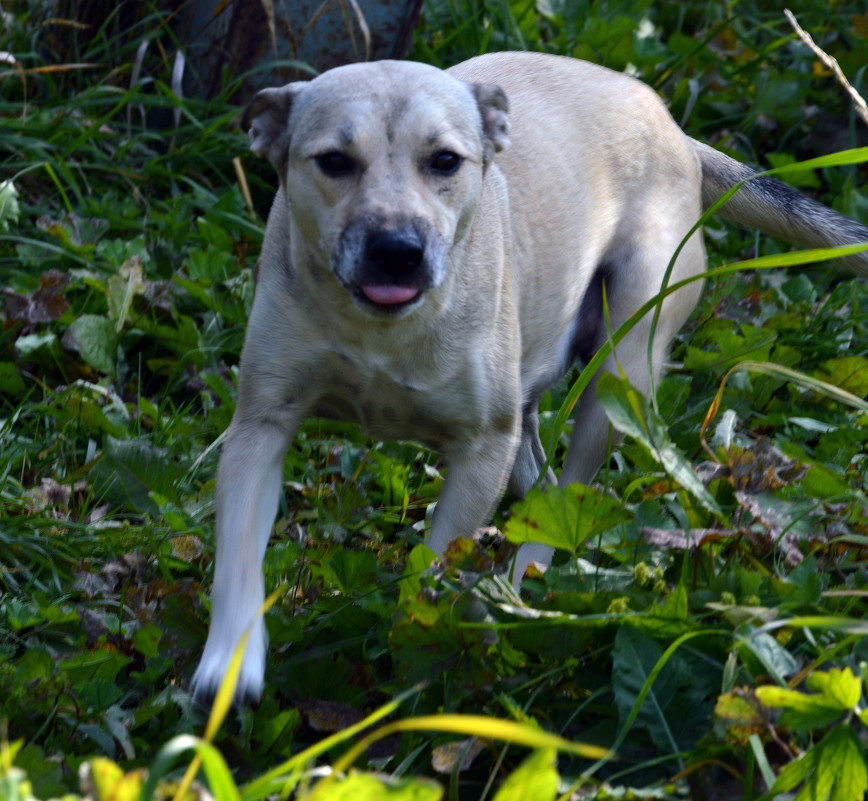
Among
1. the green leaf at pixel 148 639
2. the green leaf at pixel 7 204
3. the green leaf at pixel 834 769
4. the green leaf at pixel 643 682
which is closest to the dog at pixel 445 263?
the green leaf at pixel 148 639

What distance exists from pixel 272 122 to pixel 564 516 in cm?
137

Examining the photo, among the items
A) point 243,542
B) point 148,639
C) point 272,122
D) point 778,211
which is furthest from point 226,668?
point 778,211

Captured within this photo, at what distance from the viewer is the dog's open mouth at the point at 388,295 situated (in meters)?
2.78

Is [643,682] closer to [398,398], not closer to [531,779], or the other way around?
[531,779]

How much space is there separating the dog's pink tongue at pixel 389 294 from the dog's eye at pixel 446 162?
0.32 metres

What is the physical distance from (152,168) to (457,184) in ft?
7.60

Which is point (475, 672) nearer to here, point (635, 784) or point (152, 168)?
point (635, 784)

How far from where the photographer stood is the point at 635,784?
216 centimetres

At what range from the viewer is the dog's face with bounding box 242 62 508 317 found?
2746mm

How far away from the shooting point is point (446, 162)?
9.59 feet

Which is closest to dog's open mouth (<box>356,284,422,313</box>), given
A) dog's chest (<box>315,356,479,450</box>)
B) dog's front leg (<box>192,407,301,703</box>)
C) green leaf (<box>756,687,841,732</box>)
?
dog's chest (<box>315,356,479,450</box>)

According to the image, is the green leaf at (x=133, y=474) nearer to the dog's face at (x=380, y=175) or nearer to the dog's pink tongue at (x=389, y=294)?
the dog's face at (x=380, y=175)

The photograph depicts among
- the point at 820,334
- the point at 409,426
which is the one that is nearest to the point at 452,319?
the point at 409,426

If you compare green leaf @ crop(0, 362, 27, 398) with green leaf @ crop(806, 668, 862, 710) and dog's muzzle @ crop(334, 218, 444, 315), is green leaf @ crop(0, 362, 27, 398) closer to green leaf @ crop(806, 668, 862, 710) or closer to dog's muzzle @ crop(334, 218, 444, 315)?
dog's muzzle @ crop(334, 218, 444, 315)
